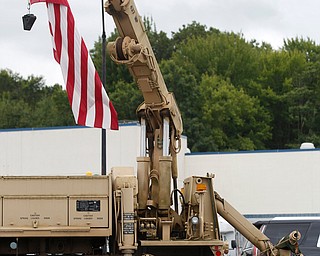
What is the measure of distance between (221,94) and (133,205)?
65873 mm

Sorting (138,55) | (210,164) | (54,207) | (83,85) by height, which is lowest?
(54,207)

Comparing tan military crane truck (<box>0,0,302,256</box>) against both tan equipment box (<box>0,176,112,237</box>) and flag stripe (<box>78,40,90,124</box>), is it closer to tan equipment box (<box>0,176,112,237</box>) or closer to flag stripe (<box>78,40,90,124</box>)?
tan equipment box (<box>0,176,112,237</box>)

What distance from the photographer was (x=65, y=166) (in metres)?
41.6

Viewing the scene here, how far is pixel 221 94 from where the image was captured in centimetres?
8312

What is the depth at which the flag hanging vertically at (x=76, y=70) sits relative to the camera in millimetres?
18688

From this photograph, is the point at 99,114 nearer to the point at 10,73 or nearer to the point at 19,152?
the point at 19,152

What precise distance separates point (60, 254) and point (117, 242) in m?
1.19

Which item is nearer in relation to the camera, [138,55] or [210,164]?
[138,55]

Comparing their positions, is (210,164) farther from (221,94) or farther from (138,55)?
(221,94)

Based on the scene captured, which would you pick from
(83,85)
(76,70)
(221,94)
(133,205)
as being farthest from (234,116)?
(133,205)

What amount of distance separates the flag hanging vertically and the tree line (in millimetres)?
52025

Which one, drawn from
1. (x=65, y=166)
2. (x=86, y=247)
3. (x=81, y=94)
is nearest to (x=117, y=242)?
(x=86, y=247)

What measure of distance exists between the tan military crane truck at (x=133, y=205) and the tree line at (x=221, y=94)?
52.0 metres

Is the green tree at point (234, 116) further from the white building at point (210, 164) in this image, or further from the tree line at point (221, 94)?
Result: the white building at point (210, 164)
